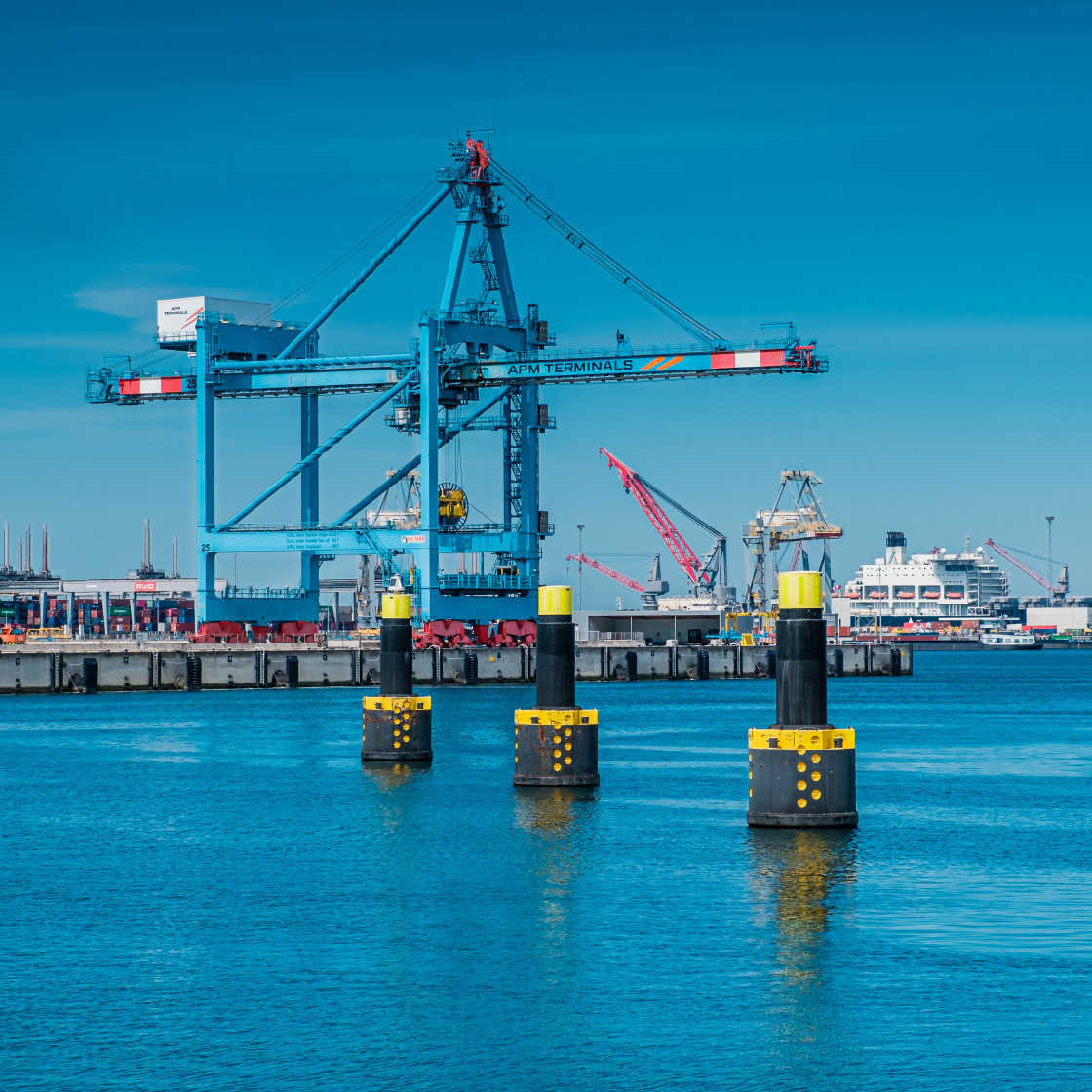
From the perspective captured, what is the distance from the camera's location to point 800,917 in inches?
901

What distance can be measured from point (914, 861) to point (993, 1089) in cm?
1240

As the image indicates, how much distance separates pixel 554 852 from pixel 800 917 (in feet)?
20.9

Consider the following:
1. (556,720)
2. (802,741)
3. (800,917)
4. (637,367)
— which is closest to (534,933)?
(800,917)

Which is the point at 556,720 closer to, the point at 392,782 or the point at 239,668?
the point at 392,782

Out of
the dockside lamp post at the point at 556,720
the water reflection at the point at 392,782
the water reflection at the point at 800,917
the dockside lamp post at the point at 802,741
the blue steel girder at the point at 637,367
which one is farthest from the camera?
the blue steel girder at the point at 637,367

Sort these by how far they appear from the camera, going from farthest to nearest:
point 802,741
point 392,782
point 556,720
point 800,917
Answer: point 392,782 < point 556,720 < point 802,741 < point 800,917

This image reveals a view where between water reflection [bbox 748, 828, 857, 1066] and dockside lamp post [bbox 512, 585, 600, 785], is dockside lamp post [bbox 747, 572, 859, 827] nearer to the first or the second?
water reflection [bbox 748, 828, 857, 1066]

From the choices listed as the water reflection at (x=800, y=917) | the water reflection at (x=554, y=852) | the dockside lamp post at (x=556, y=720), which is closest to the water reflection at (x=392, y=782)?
the water reflection at (x=554, y=852)

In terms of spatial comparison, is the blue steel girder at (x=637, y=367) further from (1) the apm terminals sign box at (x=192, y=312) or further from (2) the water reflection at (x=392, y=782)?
(2) the water reflection at (x=392, y=782)

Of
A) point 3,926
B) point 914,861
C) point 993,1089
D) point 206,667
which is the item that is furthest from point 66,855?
point 206,667

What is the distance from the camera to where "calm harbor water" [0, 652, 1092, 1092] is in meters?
16.5

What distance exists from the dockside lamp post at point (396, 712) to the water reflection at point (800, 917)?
39.1 feet

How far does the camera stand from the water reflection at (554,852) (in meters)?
21.6

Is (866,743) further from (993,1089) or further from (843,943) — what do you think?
(993,1089)
